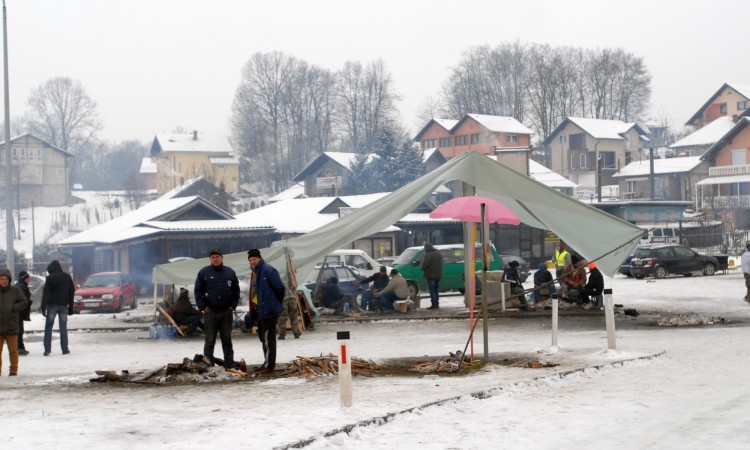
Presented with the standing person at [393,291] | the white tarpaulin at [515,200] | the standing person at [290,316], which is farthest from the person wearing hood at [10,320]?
the standing person at [393,291]

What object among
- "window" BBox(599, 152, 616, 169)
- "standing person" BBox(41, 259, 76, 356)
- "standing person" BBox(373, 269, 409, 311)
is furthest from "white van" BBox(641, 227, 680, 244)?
"standing person" BBox(41, 259, 76, 356)

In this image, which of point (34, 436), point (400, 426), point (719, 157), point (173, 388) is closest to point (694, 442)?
point (400, 426)

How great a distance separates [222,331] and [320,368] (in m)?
1.79

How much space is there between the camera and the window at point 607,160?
9431 centimetres

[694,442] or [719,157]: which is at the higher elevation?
[719,157]

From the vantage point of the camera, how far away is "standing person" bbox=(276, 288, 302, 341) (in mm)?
19500

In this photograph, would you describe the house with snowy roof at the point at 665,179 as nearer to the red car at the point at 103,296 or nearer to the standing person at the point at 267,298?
the red car at the point at 103,296

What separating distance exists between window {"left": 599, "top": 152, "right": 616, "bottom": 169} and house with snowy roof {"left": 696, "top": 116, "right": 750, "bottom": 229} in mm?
14534

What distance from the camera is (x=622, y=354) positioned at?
14.1 m

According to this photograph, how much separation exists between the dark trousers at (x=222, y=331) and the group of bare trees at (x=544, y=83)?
9548 cm

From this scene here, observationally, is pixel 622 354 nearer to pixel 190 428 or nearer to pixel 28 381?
pixel 190 428

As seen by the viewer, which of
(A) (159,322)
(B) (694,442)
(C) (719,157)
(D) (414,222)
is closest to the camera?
(B) (694,442)

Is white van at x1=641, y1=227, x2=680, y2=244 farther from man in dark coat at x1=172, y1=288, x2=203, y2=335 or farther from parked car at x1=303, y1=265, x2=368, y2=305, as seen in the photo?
man in dark coat at x1=172, y1=288, x2=203, y2=335

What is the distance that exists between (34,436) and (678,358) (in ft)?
30.9
